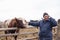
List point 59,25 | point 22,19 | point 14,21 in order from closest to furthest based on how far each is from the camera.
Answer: point 59,25, point 22,19, point 14,21

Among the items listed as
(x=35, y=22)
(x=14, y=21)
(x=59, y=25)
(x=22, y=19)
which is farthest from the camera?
(x=14, y=21)

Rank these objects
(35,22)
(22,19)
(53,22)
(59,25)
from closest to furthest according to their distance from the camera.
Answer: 1. (59,25)
2. (53,22)
3. (35,22)
4. (22,19)

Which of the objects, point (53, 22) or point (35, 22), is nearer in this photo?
point (53, 22)

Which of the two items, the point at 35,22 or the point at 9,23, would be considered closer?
the point at 35,22

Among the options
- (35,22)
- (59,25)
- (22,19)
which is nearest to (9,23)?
(22,19)

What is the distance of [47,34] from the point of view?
A: 8.13m

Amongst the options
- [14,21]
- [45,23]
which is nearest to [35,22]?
[45,23]

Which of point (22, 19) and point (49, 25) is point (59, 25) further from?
point (22, 19)

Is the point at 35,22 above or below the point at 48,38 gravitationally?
above

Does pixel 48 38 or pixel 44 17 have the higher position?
pixel 44 17

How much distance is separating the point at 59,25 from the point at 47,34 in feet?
3.49

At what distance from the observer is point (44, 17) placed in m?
7.95

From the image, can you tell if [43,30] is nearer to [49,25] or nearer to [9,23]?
[49,25]

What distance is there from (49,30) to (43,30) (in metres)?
0.20
